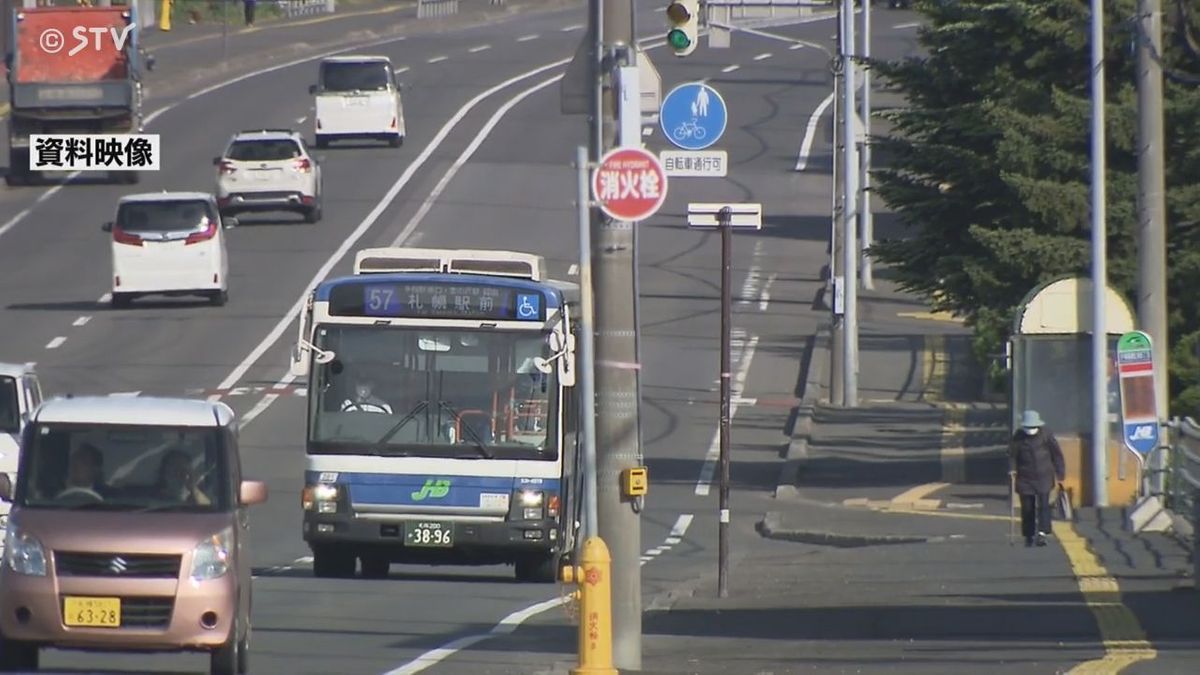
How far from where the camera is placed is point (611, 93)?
15.2m

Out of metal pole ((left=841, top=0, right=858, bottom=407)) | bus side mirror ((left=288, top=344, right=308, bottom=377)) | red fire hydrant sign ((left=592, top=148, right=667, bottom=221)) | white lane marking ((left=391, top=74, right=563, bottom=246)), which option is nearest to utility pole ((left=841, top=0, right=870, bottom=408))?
metal pole ((left=841, top=0, right=858, bottom=407))

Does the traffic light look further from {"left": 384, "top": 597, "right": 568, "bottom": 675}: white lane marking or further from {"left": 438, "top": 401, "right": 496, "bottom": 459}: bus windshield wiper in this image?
{"left": 384, "top": 597, "right": 568, "bottom": 675}: white lane marking

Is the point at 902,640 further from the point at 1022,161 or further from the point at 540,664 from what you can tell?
the point at 1022,161

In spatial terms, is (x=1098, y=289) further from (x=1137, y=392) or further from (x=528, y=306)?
(x=528, y=306)

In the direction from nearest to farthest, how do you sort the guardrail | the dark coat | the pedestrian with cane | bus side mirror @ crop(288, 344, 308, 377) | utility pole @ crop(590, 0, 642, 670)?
utility pole @ crop(590, 0, 642, 670)
bus side mirror @ crop(288, 344, 308, 377)
the pedestrian with cane
the dark coat
the guardrail

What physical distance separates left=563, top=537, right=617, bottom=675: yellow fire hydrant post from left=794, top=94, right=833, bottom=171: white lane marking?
4921 cm

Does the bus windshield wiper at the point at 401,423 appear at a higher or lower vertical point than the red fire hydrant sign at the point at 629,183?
lower

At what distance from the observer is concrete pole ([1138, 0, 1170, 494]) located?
2584cm

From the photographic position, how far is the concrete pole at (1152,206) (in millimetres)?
25844

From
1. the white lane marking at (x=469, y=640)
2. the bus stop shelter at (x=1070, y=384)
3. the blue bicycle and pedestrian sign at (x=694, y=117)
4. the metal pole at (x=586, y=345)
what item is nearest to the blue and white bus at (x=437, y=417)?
the white lane marking at (x=469, y=640)

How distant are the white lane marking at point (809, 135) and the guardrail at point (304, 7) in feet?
85.7

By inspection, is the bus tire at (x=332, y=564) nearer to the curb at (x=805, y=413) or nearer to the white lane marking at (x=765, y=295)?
the curb at (x=805, y=413)

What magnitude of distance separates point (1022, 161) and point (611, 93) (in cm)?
1569

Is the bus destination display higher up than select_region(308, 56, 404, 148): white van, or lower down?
lower down
